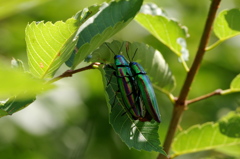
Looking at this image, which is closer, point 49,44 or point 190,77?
point 49,44

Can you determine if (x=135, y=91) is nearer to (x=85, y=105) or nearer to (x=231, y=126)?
(x=231, y=126)

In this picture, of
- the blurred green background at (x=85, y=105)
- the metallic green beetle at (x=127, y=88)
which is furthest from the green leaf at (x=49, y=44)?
the blurred green background at (x=85, y=105)

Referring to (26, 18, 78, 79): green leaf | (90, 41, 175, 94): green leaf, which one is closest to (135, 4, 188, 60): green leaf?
(90, 41, 175, 94): green leaf

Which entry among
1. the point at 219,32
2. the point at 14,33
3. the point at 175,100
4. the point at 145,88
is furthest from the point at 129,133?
the point at 14,33

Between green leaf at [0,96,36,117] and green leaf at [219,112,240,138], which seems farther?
green leaf at [219,112,240,138]

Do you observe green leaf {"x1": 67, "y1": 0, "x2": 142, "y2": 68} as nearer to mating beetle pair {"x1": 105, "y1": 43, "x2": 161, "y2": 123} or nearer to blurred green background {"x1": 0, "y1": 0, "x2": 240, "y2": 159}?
mating beetle pair {"x1": 105, "y1": 43, "x2": 161, "y2": 123}

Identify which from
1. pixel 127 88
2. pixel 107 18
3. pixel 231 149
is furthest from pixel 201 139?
pixel 107 18
